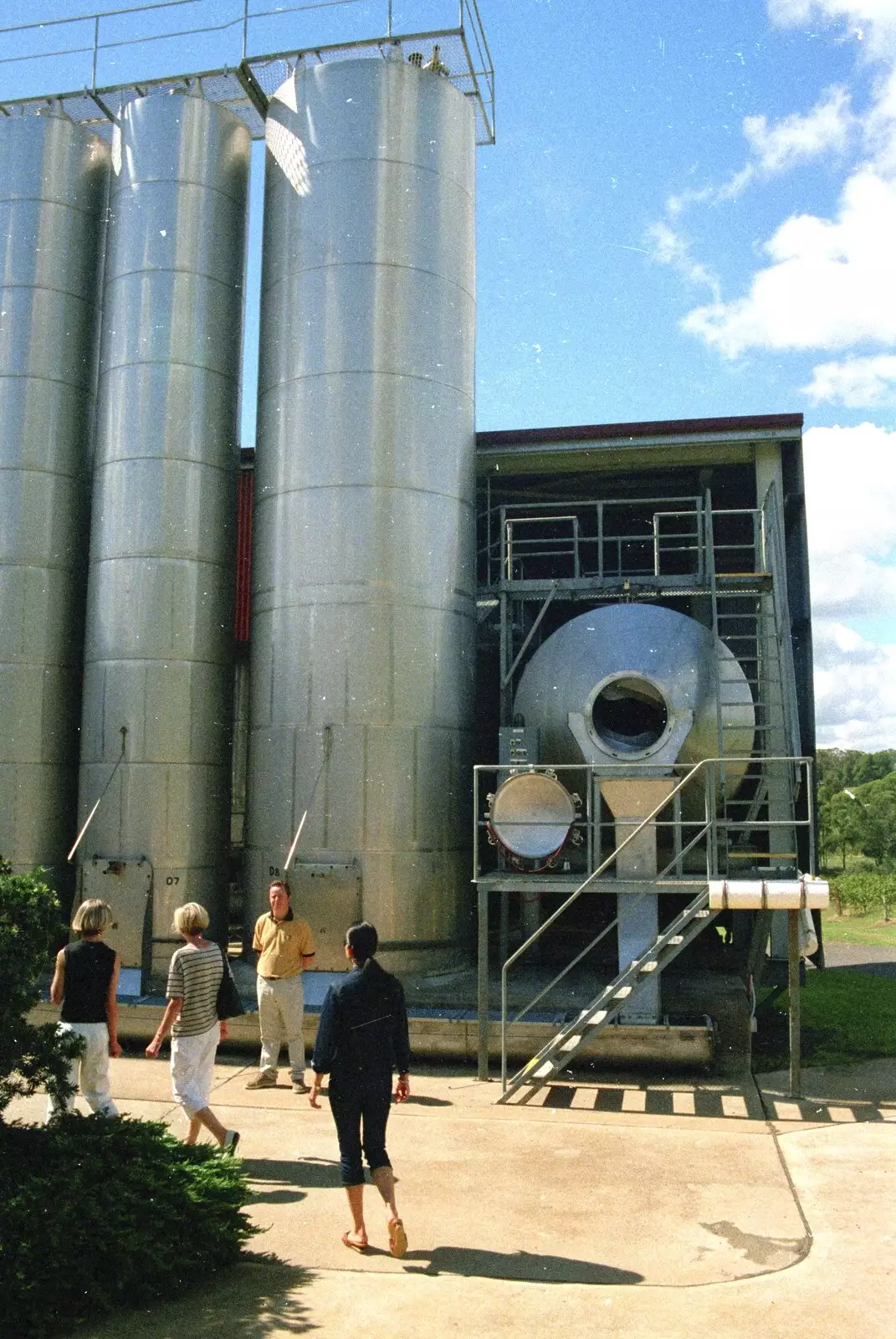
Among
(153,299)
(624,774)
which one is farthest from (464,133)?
(624,774)

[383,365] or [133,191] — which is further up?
[133,191]

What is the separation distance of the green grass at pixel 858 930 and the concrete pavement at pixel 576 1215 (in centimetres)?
1463

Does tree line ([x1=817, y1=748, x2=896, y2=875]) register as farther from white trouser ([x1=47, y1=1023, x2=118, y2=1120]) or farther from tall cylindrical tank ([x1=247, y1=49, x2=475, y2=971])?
white trouser ([x1=47, y1=1023, x2=118, y2=1120])

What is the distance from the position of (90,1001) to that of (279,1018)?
3.10 meters

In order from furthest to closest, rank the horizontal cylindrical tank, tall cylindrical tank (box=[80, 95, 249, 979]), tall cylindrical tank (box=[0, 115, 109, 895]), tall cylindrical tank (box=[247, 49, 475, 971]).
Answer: tall cylindrical tank (box=[0, 115, 109, 895])
tall cylindrical tank (box=[80, 95, 249, 979])
tall cylindrical tank (box=[247, 49, 475, 971])
the horizontal cylindrical tank

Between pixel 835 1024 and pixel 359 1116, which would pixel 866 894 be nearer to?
pixel 835 1024

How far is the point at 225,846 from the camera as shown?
14.9m

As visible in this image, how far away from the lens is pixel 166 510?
47.4ft

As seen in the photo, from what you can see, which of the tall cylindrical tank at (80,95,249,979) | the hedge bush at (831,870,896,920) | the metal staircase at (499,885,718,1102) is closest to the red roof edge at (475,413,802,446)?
the tall cylindrical tank at (80,95,249,979)

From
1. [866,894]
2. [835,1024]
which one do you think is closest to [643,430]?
[835,1024]

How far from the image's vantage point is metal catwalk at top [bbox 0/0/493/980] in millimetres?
13234

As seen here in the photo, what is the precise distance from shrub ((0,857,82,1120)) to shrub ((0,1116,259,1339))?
0.38 meters

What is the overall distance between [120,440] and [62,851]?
555 centimetres

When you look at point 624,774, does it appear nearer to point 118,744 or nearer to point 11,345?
point 118,744
